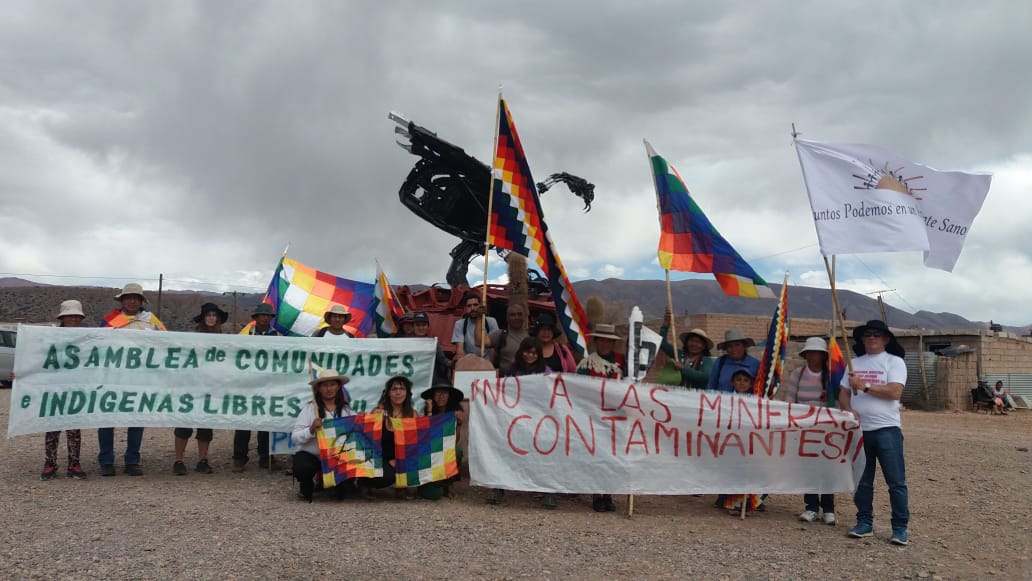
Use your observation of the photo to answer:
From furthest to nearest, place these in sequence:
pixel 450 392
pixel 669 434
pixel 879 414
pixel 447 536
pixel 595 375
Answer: pixel 450 392 → pixel 595 375 → pixel 669 434 → pixel 879 414 → pixel 447 536

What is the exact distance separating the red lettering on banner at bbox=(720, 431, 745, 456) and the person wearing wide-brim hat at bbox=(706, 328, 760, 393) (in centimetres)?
43

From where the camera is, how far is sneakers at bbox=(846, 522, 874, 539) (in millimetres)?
5652

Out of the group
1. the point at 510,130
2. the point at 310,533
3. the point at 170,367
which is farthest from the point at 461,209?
the point at 310,533

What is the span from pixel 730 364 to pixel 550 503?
211 cm

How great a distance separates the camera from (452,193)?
15.9 meters

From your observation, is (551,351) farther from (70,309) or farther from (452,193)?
(452,193)

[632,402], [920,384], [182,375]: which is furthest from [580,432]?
[920,384]

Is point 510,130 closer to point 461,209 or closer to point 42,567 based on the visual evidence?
point 42,567

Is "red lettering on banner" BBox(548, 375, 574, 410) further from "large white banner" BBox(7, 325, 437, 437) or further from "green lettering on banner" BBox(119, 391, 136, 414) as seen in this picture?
"green lettering on banner" BBox(119, 391, 136, 414)

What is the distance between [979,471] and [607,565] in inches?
282

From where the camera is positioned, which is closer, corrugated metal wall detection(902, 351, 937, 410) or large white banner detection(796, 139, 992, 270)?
large white banner detection(796, 139, 992, 270)

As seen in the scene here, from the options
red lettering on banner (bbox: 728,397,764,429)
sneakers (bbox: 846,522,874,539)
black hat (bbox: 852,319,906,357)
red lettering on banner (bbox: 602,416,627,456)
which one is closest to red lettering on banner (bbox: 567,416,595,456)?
red lettering on banner (bbox: 602,416,627,456)

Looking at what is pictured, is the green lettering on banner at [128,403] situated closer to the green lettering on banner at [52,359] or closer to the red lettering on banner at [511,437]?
the green lettering on banner at [52,359]

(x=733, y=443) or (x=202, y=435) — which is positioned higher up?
(x=733, y=443)
